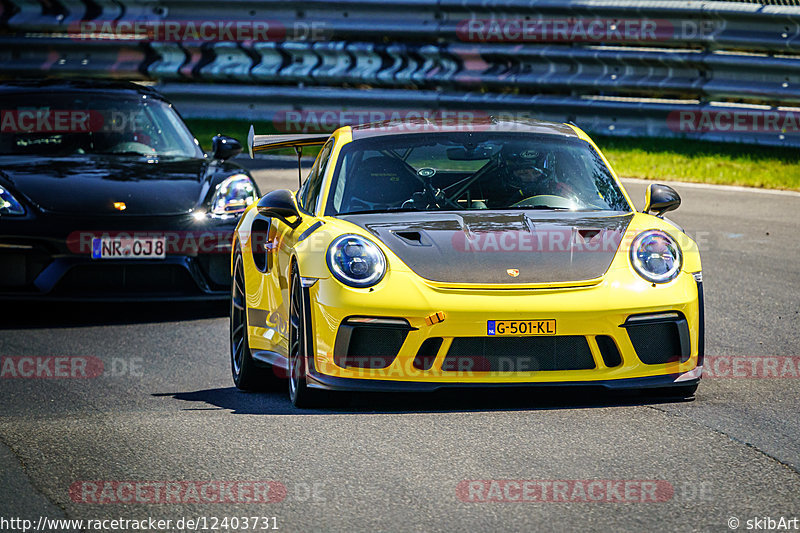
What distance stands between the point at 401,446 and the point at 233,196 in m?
4.66

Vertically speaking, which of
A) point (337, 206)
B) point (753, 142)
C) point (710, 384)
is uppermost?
point (337, 206)

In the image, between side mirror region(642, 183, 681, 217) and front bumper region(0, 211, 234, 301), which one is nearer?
side mirror region(642, 183, 681, 217)

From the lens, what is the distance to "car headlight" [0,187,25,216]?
9.04 m

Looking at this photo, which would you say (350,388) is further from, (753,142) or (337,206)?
(753,142)

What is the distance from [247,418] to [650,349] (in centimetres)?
168

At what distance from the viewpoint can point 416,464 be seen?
492cm

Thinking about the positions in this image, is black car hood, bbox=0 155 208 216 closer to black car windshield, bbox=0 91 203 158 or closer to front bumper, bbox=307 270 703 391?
black car windshield, bbox=0 91 203 158

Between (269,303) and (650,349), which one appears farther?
(269,303)

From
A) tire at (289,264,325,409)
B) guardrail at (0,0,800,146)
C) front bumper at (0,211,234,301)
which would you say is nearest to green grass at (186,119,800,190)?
guardrail at (0,0,800,146)

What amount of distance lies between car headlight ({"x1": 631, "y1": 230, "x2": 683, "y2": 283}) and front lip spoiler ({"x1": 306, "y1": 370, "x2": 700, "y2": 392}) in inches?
16.5

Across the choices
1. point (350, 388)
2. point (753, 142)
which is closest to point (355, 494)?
point (350, 388)

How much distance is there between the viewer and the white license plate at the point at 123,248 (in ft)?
29.4

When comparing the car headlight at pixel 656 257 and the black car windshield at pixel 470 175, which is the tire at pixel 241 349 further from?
the car headlight at pixel 656 257

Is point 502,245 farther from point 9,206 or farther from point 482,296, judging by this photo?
point 9,206
